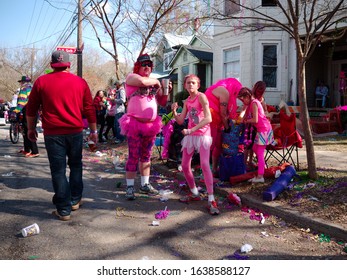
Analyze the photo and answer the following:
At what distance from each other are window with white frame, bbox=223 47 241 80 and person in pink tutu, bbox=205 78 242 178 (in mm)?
10860

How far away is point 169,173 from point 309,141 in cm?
282

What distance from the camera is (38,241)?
365 centimetres

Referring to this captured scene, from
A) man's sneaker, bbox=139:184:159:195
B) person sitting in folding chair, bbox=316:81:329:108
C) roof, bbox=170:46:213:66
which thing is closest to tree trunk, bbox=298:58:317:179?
man's sneaker, bbox=139:184:159:195

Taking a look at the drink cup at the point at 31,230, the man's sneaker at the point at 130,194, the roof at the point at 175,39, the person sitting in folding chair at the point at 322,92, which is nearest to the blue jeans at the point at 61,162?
the drink cup at the point at 31,230

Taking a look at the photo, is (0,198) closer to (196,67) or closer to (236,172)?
(236,172)

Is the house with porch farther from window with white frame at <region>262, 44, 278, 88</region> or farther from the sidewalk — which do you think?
the sidewalk

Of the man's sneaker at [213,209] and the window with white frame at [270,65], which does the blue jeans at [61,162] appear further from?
the window with white frame at [270,65]

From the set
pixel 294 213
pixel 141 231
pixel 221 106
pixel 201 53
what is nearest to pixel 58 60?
pixel 141 231

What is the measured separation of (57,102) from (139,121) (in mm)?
1306

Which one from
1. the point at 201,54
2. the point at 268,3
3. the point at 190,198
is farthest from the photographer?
the point at 201,54

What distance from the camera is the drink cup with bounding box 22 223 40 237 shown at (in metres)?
3.76

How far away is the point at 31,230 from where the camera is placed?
3.82 metres

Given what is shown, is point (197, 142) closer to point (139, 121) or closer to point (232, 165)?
point (139, 121)

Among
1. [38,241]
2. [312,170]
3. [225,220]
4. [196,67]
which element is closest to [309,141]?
[312,170]
